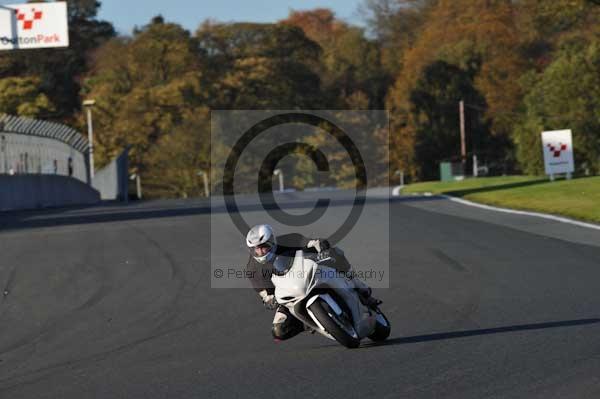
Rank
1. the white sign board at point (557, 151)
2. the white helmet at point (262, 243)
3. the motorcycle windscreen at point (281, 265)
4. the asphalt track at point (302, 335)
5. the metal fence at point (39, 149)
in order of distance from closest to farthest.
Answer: the asphalt track at point (302, 335) < the white helmet at point (262, 243) < the motorcycle windscreen at point (281, 265) < the white sign board at point (557, 151) < the metal fence at point (39, 149)

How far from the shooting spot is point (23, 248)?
20469 mm

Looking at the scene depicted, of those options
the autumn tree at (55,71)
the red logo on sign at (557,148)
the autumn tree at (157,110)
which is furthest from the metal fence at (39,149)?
the autumn tree at (55,71)

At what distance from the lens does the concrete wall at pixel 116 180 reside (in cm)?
5222

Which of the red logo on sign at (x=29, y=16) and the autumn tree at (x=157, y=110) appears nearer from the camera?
the red logo on sign at (x=29, y=16)

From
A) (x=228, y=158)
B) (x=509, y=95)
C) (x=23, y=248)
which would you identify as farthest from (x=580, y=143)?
(x=23, y=248)

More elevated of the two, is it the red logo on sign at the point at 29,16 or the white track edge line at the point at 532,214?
the red logo on sign at the point at 29,16

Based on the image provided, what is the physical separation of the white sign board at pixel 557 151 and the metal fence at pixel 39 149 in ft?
56.3

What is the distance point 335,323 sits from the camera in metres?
8.52

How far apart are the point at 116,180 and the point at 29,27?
8474 mm

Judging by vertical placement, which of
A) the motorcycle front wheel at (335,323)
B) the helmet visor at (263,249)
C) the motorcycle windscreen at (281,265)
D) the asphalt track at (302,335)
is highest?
the helmet visor at (263,249)

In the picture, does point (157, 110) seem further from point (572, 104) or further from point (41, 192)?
point (41, 192)

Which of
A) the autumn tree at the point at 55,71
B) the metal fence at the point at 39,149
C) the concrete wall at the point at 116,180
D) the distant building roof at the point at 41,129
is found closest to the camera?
the distant building roof at the point at 41,129

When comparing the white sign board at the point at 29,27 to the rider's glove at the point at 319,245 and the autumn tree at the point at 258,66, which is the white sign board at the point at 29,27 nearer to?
the autumn tree at the point at 258,66

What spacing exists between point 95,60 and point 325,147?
3251 cm
